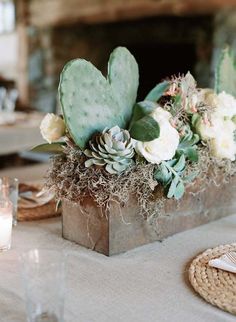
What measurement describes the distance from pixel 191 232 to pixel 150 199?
0.60ft

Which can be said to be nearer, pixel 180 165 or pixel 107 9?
pixel 180 165

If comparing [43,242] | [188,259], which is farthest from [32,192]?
[188,259]

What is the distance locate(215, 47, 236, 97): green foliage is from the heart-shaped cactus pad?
0.31 m

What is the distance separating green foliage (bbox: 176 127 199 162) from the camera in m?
1.01

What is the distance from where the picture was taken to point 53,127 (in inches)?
39.3

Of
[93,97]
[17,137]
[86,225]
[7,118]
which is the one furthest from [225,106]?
[7,118]

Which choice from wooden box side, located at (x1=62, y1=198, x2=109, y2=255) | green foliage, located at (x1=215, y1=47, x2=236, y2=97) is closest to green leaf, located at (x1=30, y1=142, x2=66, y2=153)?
wooden box side, located at (x1=62, y1=198, x2=109, y2=255)

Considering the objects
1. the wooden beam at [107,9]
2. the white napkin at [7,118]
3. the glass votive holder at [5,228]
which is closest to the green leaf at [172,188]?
the glass votive holder at [5,228]

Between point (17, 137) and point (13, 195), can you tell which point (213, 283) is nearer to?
point (13, 195)

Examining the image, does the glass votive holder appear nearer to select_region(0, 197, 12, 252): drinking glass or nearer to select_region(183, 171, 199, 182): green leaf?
select_region(0, 197, 12, 252): drinking glass

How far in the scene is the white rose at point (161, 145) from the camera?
941 millimetres

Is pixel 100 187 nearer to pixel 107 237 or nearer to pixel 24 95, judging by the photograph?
pixel 107 237

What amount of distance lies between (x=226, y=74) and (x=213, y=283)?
66 cm

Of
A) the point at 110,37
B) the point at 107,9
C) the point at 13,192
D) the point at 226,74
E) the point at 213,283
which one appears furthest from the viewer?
the point at 110,37
